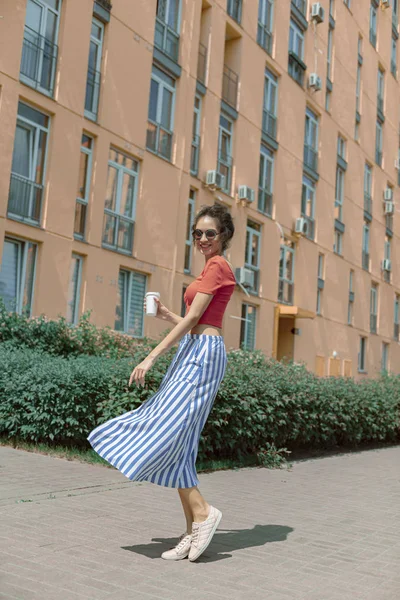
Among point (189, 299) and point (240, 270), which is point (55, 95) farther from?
point (189, 299)

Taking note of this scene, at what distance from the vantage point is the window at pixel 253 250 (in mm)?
24188

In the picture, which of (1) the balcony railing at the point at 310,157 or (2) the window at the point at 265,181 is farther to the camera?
(1) the balcony railing at the point at 310,157

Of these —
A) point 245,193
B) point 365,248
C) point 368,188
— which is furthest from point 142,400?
point 368,188

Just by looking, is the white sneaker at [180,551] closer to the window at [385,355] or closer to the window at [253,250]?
the window at [253,250]

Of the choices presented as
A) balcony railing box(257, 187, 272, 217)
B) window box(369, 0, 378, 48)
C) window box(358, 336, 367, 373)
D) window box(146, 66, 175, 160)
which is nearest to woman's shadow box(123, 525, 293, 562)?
window box(146, 66, 175, 160)

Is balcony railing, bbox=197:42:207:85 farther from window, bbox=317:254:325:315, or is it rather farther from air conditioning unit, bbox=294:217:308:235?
window, bbox=317:254:325:315

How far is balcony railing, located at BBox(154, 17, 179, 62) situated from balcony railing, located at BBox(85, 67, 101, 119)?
2770mm

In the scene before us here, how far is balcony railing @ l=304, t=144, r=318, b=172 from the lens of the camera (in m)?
28.4

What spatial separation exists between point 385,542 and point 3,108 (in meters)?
12.7

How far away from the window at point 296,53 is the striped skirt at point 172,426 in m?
24.2

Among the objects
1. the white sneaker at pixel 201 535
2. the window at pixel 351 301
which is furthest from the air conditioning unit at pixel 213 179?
the white sneaker at pixel 201 535

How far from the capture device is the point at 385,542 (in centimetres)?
544

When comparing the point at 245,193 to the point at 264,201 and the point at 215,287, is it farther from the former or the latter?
the point at 215,287

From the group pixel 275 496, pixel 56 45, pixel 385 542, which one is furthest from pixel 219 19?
pixel 385 542
